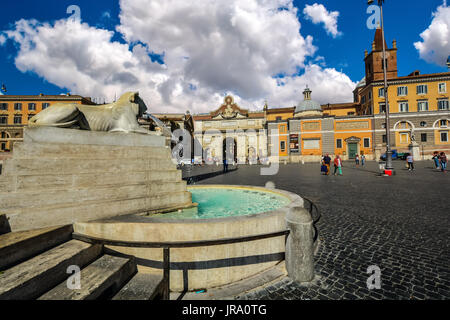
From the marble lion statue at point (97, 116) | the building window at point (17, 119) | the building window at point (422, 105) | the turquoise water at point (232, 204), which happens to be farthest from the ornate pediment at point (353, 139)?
the building window at point (17, 119)

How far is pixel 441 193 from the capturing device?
276 inches

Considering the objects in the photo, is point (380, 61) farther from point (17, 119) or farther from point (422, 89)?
point (17, 119)

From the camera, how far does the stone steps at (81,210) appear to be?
7.99 feet

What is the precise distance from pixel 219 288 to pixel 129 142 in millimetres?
3123

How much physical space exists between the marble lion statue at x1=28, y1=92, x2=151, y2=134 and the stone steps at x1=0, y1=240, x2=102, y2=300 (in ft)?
7.21

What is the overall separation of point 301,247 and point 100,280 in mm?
2310

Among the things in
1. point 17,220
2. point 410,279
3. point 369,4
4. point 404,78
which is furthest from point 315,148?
point 17,220

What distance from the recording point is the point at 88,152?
3342 mm

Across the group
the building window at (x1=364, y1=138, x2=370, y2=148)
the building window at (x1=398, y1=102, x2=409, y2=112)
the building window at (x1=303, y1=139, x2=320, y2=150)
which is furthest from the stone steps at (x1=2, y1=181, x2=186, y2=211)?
the building window at (x1=398, y1=102, x2=409, y2=112)

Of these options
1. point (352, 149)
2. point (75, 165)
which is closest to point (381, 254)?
point (75, 165)

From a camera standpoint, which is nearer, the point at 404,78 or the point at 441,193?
the point at 441,193

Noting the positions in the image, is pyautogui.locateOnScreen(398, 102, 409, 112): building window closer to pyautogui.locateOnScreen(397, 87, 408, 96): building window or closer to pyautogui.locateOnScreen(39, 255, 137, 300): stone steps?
pyautogui.locateOnScreen(397, 87, 408, 96): building window

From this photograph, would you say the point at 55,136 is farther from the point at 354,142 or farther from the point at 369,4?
the point at 354,142

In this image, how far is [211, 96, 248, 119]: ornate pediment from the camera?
4131 centimetres
